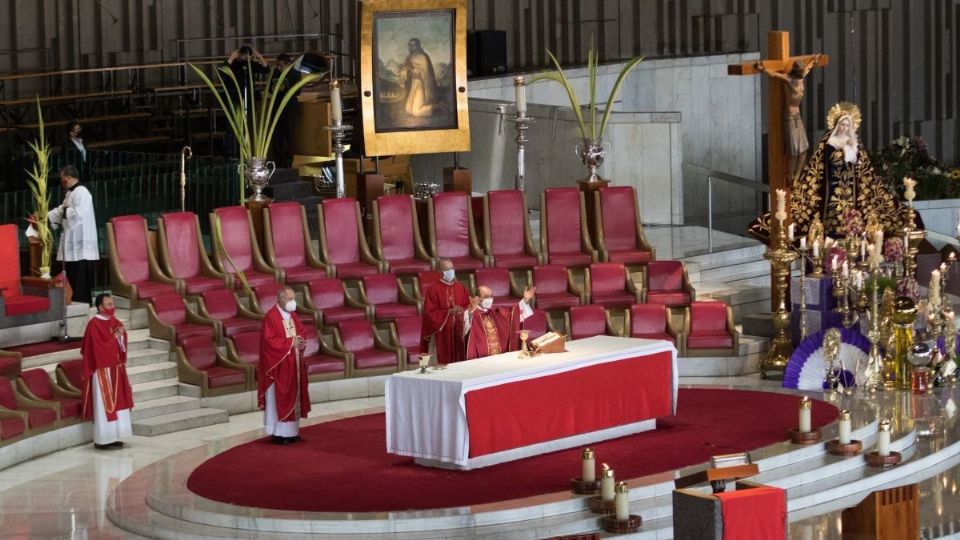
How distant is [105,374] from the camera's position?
12328mm

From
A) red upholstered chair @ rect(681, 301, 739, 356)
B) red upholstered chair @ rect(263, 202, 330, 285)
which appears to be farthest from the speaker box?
red upholstered chair @ rect(681, 301, 739, 356)

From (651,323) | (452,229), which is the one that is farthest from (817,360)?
(452,229)

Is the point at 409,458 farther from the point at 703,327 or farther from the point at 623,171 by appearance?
the point at 623,171

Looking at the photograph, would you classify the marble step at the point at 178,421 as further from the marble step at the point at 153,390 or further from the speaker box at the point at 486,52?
the speaker box at the point at 486,52

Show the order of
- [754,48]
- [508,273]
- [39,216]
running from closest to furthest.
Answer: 1. [39,216]
2. [508,273]
3. [754,48]

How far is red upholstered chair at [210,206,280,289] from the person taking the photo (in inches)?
577

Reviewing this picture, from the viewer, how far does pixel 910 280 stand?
14625mm

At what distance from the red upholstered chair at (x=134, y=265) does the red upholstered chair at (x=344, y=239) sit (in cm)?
145

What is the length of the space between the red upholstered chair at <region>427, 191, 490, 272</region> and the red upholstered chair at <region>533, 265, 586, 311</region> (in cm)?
65

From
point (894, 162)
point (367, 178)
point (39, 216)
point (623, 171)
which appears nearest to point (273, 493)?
point (39, 216)

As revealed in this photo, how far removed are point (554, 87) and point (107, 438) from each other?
10.8 metres

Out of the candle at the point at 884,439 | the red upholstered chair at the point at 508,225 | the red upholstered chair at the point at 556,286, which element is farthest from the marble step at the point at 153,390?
the candle at the point at 884,439

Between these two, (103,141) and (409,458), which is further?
(103,141)

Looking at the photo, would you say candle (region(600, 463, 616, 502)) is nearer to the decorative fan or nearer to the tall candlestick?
the tall candlestick
